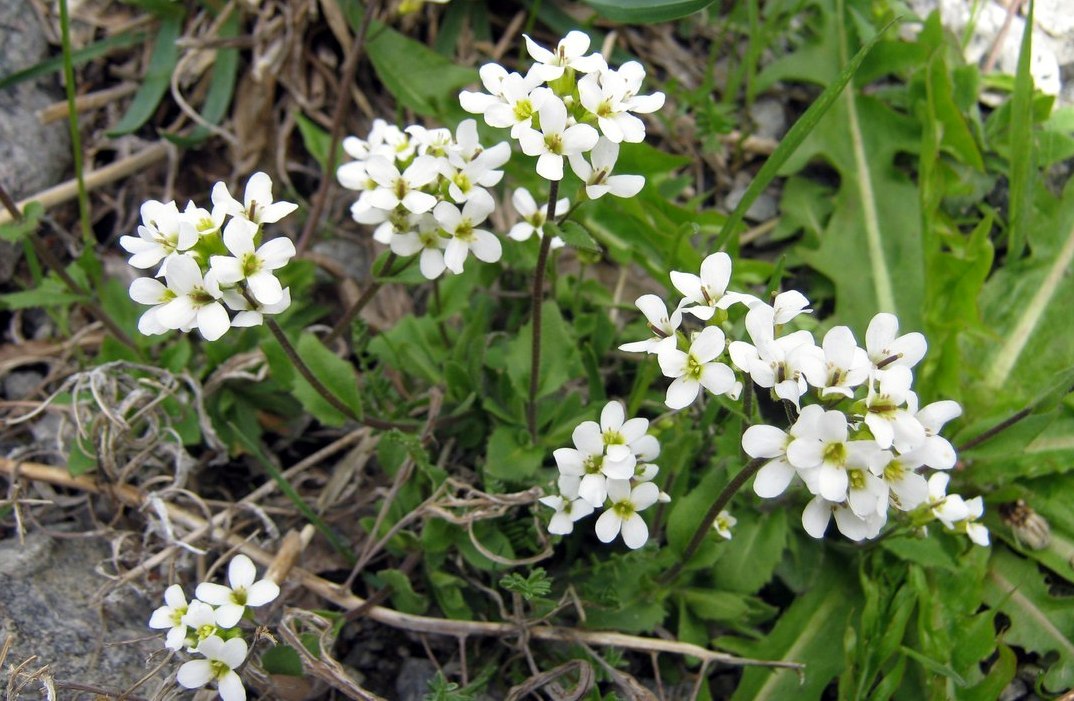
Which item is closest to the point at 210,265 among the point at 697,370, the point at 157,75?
the point at 697,370

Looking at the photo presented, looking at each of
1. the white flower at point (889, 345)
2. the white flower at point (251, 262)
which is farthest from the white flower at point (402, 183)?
the white flower at point (889, 345)

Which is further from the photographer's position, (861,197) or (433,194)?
(861,197)

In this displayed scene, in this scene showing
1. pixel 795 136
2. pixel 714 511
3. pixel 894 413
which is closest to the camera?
pixel 894 413

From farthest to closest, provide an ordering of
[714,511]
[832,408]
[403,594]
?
[403,594]
[714,511]
[832,408]

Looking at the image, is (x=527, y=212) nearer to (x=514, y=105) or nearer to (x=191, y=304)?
(x=514, y=105)

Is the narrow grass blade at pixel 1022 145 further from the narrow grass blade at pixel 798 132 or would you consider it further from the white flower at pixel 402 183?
the white flower at pixel 402 183

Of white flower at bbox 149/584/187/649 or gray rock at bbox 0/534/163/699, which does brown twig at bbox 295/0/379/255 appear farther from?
white flower at bbox 149/584/187/649
